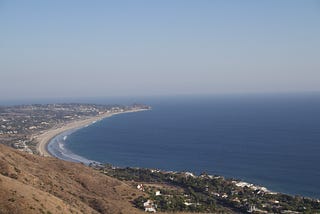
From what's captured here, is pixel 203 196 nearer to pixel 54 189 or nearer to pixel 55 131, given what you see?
pixel 54 189

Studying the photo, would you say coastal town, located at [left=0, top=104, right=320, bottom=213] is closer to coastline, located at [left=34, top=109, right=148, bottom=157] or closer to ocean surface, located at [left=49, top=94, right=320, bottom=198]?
ocean surface, located at [left=49, top=94, right=320, bottom=198]

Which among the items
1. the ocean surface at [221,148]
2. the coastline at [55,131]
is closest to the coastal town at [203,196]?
the ocean surface at [221,148]

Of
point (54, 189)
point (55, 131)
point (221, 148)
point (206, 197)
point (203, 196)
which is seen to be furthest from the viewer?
point (55, 131)

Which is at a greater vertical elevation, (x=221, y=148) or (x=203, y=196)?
(x=221, y=148)

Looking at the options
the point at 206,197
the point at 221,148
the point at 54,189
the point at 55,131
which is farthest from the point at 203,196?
the point at 55,131

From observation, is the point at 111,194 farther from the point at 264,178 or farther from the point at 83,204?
the point at 264,178

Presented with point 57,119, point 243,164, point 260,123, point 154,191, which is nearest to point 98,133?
point 57,119

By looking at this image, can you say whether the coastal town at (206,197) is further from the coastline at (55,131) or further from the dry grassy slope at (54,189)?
the coastline at (55,131)
